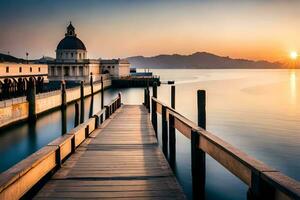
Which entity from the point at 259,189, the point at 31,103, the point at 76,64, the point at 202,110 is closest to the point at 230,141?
the point at 202,110

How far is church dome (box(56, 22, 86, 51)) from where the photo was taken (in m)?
116

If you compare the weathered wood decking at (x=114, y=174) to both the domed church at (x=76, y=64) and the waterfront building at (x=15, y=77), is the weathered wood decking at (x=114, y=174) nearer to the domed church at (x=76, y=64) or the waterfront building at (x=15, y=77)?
the waterfront building at (x=15, y=77)

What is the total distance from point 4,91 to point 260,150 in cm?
3812

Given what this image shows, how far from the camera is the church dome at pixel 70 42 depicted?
11619cm

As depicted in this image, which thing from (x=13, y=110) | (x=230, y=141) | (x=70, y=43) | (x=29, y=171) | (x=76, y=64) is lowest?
(x=230, y=141)

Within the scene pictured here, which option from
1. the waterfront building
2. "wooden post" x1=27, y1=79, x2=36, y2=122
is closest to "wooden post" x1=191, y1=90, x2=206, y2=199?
"wooden post" x1=27, y1=79, x2=36, y2=122

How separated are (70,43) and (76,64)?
12598 millimetres

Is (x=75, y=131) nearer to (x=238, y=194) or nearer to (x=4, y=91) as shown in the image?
(x=238, y=194)

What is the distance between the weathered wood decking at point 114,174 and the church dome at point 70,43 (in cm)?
10822

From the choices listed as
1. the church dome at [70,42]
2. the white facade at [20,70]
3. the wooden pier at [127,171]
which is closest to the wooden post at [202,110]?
the wooden pier at [127,171]

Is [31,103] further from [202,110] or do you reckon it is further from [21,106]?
[202,110]

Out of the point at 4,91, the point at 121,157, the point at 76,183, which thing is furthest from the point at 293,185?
the point at 4,91

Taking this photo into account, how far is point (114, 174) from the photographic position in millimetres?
8055

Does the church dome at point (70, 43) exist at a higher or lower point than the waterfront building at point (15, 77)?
higher
